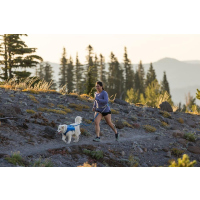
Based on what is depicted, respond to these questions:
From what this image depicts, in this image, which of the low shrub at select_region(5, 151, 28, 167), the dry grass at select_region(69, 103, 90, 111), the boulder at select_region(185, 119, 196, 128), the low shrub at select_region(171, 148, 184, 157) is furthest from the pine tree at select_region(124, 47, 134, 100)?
the low shrub at select_region(5, 151, 28, 167)

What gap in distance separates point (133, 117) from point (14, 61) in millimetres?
17890

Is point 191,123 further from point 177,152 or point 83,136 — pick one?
point 83,136

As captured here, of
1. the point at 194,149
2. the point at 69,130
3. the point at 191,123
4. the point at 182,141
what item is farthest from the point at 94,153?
the point at 191,123

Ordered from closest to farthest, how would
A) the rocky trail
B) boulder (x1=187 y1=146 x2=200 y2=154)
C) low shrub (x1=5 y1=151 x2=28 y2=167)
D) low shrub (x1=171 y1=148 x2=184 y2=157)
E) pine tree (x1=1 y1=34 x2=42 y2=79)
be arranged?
low shrub (x1=5 y1=151 x2=28 y2=167), the rocky trail, low shrub (x1=171 y1=148 x2=184 y2=157), boulder (x1=187 y1=146 x2=200 y2=154), pine tree (x1=1 y1=34 x2=42 y2=79)

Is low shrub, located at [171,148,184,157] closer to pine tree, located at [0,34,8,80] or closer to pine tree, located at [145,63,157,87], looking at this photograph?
pine tree, located at [0,34,8,80]

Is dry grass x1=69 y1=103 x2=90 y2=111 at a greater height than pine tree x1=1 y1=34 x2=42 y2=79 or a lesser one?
lesser

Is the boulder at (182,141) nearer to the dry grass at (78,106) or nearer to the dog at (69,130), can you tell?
the dog at (69,130)

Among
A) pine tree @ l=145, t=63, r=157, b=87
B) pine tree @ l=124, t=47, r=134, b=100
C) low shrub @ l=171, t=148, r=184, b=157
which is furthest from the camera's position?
pine tree @ l=145, t=63, r=157, b=87

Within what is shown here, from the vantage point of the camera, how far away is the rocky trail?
8.98 meters

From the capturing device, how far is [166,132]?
1532 cm

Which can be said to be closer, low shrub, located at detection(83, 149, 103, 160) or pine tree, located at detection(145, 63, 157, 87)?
low shrub, located at detection(83, 149, 103, 160)

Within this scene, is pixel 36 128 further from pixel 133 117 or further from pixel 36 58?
pixel 36 58

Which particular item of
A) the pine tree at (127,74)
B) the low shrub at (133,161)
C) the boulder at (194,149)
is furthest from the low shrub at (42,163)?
the pine tree at (127,74)

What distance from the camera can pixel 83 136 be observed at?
38.3 ft
